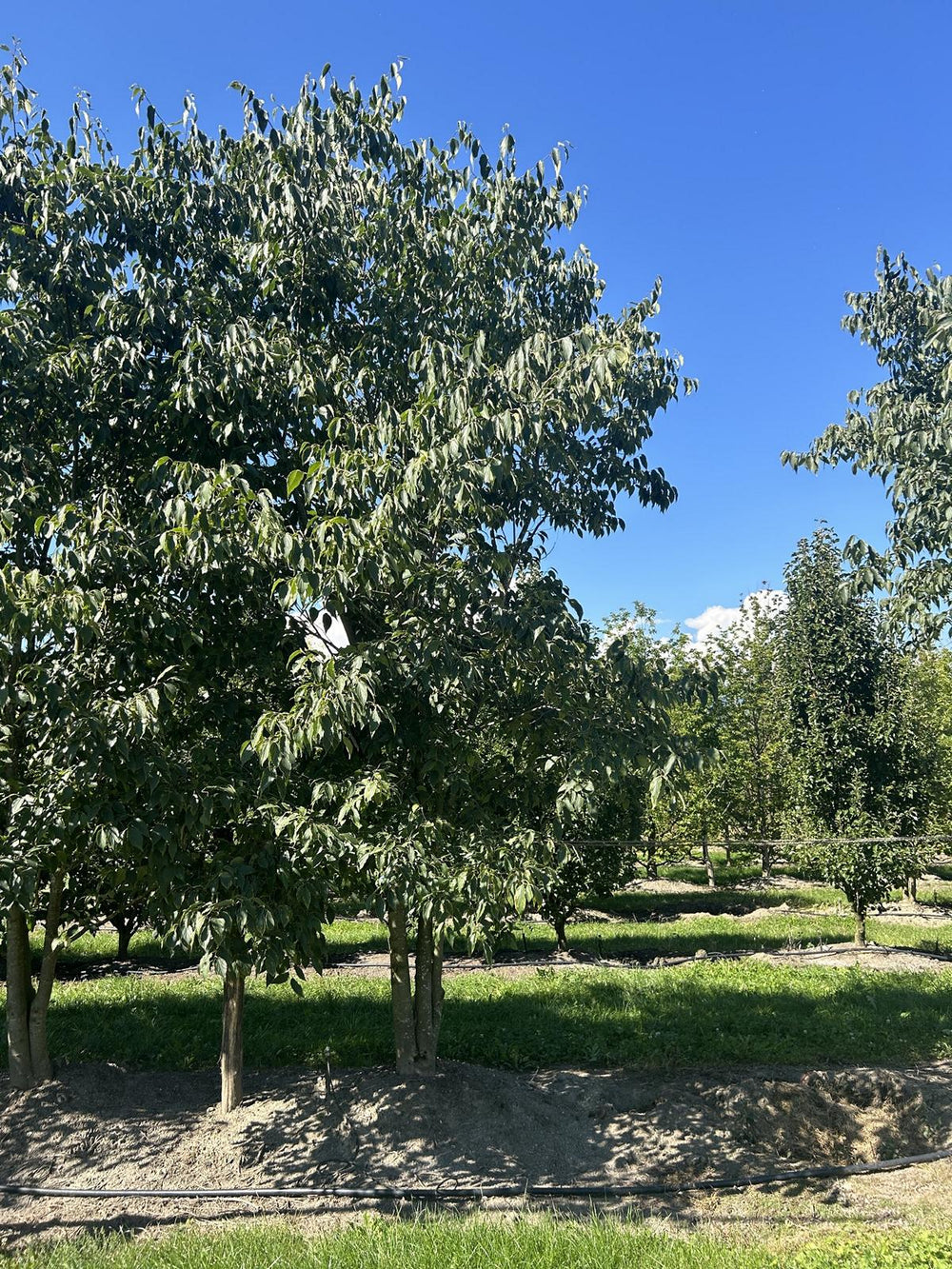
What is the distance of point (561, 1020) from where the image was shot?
9.69 m

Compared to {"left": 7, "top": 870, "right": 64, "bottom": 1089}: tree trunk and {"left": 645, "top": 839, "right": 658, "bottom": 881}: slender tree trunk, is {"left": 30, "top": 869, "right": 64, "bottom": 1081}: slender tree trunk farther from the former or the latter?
{"left": 645, "top": 839, "right": 658, "bottom": 881}: slender tree trunk

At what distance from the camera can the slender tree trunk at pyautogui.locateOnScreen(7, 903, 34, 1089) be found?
7.09 meters

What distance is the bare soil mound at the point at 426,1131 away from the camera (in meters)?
6.21

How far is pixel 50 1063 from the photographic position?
745cm

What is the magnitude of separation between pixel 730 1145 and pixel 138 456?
6.72 m

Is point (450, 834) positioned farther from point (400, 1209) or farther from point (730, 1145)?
point (730, 1145)

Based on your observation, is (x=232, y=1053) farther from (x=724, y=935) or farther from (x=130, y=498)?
(x=724, y=935)

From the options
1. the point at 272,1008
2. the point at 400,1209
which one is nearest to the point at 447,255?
the point at 400,1209

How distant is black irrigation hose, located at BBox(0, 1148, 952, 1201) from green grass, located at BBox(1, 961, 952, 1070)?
6.57ft

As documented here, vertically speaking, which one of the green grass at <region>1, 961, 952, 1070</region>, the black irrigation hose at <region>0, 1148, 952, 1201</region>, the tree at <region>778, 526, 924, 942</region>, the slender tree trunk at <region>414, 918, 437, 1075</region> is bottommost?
the black irrigation hose at <region>0, 1148, 952, 1201</region>

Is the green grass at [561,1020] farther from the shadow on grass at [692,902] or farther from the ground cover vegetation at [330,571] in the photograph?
the shadow on grass at [692,902]

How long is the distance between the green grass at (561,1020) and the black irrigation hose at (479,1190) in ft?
6.57

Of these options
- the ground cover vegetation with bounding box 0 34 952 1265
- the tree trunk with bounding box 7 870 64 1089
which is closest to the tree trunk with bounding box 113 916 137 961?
the ground cover vegetation with bounding box 0 34 952 1265

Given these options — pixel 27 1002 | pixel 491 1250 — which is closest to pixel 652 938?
pixel 27 1002
